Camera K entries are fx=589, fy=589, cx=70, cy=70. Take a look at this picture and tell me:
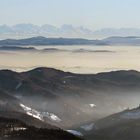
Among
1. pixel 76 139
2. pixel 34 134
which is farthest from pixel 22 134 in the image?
pixel 76 139

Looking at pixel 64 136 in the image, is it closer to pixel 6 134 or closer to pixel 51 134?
pixel 51 134

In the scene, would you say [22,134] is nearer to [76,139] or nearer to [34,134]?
[34,134]

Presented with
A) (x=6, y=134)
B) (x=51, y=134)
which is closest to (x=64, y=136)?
(x=51, y=134)

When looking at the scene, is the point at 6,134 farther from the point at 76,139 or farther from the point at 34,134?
the point at 76,139

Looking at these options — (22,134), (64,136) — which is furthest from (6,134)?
(64,136)

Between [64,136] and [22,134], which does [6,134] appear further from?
[64,136]
